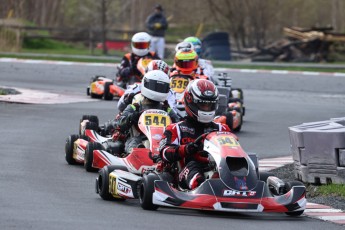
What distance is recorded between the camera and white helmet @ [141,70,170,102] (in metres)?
11.8

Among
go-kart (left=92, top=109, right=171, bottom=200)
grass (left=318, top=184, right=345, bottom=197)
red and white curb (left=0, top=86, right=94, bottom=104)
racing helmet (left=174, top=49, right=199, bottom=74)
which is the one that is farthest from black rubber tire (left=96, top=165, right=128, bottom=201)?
red and white curb (left=0, top=86, right=94, bottom=104)

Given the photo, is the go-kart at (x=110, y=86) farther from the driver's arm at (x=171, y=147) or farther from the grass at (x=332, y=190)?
the driver's arm at (x=171, y=147)

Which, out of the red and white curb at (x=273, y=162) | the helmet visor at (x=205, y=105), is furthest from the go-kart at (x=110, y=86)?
the helmet visor at (x=205, y=105)

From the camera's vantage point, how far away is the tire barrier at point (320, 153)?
1089 cm

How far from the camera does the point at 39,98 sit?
2158 centimetres

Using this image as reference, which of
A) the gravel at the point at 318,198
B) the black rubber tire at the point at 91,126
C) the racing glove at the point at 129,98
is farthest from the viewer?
the black rubber tire at the point at 91,126

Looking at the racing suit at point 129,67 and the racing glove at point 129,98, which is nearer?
the racing glove at point 129,98

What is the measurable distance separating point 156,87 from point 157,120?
0.61m

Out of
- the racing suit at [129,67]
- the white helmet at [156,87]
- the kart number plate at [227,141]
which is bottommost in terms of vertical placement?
the racing suit at [129,67]

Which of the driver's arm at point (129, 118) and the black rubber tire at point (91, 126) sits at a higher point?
the driver's arm at point (129, 118)

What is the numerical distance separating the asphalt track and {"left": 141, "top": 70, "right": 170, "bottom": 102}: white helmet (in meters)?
1.15

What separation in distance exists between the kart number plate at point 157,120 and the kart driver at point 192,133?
135 centimetres

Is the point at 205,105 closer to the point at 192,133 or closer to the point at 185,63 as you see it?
the point at 192,133

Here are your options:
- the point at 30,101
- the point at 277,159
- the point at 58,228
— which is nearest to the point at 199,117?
the point at 58,228
